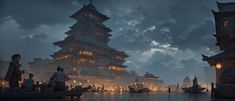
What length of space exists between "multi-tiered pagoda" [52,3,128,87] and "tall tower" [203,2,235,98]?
33.5m

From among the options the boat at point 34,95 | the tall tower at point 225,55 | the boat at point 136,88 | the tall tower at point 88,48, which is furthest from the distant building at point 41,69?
the boat at point 34,95

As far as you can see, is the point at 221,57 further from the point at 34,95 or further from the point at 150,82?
the point at 150,82

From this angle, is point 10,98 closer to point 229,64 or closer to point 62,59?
point 229,64

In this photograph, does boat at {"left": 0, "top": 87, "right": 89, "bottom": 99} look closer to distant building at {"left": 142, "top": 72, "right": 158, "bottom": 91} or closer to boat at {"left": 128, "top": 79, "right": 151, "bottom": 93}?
boat at {"left": 128, "top": 79, "right": 151, "bottom": 93}

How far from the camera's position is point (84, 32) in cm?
6931

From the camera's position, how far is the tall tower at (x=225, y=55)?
13780mm

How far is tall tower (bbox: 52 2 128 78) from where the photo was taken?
2377 inches

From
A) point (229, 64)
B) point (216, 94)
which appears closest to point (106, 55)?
point (229, 64)

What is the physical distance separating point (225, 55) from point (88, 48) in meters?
43.0

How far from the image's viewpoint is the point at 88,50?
204 feet

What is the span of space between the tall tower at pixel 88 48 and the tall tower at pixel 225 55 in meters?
34.6

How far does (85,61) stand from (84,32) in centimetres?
1181

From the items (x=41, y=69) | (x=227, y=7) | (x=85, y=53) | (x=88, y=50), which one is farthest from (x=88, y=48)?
(x=227, y=7)

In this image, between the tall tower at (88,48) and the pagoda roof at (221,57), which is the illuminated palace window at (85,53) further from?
the pagoda roof at (221,57)
